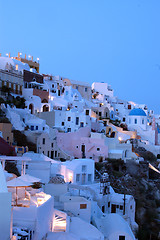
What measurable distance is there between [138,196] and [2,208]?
2181cm

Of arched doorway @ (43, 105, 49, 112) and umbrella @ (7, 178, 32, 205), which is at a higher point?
arched doorway @ (43, 105, 49, 112)

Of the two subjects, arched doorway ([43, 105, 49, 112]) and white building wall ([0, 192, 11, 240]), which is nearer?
white building wall ([0, 192, 11, 240])

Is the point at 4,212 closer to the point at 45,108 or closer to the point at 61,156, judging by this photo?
the point at 61,156

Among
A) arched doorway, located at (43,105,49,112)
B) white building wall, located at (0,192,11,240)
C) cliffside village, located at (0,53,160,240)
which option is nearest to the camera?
white building wall, located at (0,192,11,240)

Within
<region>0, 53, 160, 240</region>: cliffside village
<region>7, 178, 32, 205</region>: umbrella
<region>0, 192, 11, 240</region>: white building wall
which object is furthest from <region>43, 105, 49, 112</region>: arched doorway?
<region>0, 192, 11, 240</region>: white building wall

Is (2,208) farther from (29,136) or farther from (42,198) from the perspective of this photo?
(29,136)

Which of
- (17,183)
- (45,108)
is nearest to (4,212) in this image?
(17,183)

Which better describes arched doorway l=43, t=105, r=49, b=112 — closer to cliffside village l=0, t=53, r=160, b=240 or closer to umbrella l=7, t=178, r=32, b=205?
cliffside village l=0, t=53, r=160, b=240

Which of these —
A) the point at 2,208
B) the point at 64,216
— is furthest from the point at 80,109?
the point at 2,208

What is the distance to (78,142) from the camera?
37688mm

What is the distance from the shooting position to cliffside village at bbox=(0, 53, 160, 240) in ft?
57.6

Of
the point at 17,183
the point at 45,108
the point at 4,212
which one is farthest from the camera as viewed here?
the point at 45,108

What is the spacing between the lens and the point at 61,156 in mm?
35469

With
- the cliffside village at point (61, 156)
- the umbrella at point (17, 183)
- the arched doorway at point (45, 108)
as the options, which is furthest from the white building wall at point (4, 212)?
the arched doorway at point (45, 108)
